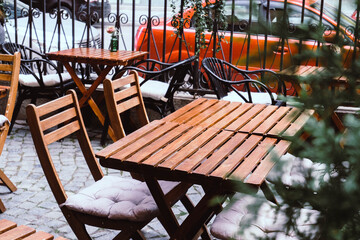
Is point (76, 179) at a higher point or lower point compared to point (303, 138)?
lower

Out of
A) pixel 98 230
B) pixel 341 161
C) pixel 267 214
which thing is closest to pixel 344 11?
pixel 341 161

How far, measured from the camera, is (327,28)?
0.82 meters

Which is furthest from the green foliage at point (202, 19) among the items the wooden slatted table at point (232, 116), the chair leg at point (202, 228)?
the chair leg at point (202, 228)

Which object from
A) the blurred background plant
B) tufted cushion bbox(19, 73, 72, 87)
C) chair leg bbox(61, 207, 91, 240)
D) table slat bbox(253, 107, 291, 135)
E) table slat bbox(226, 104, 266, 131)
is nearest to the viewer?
the blurred background plant

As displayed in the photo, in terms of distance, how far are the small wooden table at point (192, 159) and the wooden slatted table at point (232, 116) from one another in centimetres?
5

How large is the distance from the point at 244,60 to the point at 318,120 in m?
0.16

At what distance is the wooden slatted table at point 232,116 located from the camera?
3.36 meters

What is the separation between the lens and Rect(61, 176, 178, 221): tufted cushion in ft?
9.32

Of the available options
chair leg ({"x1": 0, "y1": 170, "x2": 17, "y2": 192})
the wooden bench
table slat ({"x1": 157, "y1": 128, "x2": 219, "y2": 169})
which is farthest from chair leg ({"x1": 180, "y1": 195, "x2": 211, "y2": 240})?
chair leg ({"x1": 0, "y1": 170, "x2": 17, "y2": 192})

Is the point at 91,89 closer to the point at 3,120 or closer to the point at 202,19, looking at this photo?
the point at 202,19

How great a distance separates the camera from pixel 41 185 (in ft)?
15.6

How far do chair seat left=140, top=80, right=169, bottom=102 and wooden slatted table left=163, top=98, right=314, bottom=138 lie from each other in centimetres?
177

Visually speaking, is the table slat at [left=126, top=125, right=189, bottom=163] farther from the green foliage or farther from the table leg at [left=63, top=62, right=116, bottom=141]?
the green foliage

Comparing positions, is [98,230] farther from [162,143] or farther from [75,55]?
[75,55]
